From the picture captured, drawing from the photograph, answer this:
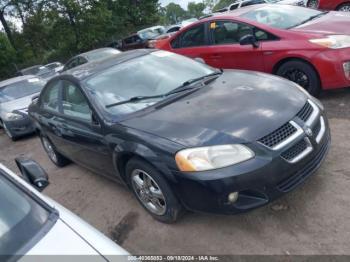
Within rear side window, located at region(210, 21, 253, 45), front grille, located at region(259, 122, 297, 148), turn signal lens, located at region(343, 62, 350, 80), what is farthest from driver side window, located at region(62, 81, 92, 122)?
turn signal lens, located at region(343, 62, 350, 80)

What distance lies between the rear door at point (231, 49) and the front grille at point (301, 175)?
282 cm

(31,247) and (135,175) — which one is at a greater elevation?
(31,247)

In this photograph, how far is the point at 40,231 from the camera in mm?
1733

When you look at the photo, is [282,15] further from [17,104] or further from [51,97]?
[17,104]

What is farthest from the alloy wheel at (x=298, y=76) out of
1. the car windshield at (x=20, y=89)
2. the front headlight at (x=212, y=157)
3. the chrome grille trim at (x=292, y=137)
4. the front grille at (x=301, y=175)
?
the car windshield at (x=20, y=89)

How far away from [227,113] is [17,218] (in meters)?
1.84

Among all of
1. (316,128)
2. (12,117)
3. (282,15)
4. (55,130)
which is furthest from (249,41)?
(12,117)

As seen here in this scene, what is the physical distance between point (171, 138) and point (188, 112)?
0.40 meters

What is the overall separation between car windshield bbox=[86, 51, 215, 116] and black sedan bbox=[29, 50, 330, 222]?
0.01m

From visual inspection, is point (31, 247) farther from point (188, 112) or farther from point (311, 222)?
point (311, 222)

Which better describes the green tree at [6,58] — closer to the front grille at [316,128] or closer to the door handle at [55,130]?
the door handle at [55,130]

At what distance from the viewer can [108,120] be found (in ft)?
10.9

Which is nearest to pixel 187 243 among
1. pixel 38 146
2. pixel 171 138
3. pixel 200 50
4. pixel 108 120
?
pixel 171 138

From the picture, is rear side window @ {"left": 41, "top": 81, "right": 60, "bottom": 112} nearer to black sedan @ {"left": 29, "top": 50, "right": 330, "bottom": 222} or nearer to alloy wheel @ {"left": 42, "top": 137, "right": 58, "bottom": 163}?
black sedan @ {"left": 29, "top": 50, "right": 330, "bottom": 222}
